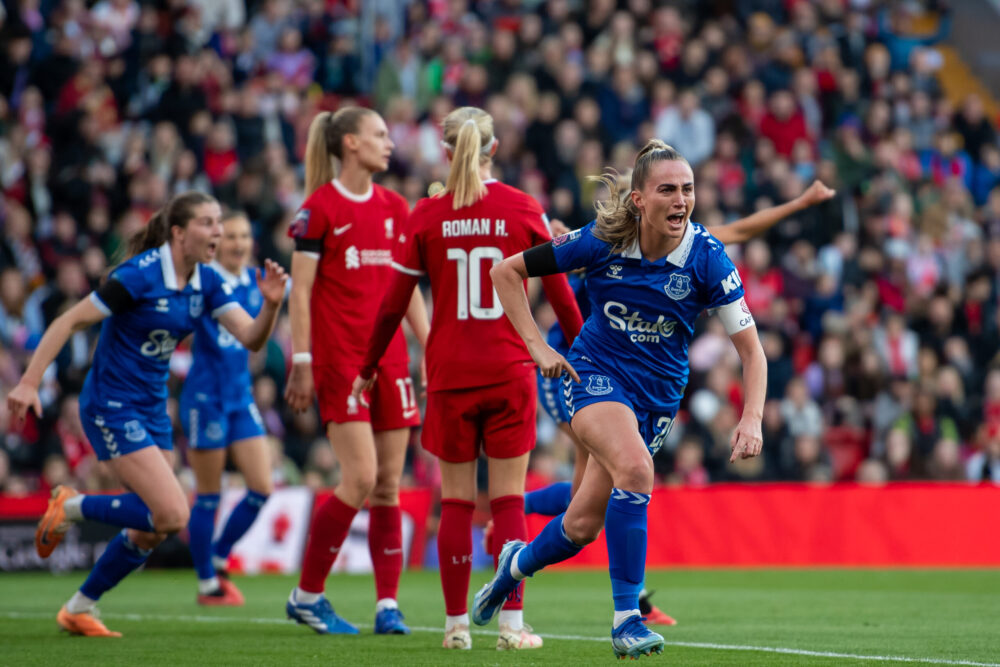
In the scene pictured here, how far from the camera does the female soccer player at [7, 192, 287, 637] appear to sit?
339 inches

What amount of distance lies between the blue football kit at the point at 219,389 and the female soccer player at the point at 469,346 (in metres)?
3.73

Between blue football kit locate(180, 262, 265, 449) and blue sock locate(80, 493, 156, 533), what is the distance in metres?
2.41

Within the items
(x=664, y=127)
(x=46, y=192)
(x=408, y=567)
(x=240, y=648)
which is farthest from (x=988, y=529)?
(x=46, y=192)

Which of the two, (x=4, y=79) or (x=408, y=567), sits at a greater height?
(x=4, y=79)

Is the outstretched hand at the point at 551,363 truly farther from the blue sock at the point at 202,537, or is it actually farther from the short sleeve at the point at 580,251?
the blue sock at the point at 202,537

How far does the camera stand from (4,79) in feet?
59.4

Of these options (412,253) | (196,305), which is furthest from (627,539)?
(196,305)

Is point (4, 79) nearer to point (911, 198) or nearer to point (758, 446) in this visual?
point (911, 198)

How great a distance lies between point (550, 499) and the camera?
29.7ft

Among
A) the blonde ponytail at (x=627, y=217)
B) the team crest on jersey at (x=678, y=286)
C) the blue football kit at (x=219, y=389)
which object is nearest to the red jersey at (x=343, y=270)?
the blonde ponytail at (x=627, y=217)

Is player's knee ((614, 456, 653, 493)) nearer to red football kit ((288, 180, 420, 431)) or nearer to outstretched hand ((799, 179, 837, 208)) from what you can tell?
A: red football kit ((288, 180, 420, 431))

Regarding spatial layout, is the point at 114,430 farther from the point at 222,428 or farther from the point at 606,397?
the point at 606,397

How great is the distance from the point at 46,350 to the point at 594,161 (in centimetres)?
1154

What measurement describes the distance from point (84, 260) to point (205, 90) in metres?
3.16
